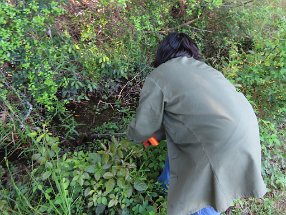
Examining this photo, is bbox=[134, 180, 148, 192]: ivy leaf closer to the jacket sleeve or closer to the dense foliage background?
the dense foliage background

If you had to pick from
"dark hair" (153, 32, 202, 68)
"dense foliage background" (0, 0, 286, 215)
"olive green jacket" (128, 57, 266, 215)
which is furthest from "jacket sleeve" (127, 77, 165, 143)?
"dense foliage background" (0, 0, 286, 215)

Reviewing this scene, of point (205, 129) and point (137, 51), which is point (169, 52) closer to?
point (205, 129)

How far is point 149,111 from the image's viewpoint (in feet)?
6.45

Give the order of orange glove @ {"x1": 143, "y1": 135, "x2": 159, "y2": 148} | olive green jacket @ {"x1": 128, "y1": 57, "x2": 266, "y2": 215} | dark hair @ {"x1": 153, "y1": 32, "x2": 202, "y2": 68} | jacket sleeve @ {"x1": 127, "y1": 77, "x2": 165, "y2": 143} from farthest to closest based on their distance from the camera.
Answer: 1. orange glove @ {"x1": 143, "y1": 135, "x2": 159, "y2": 148}
2. dark hair @ {"x1": 153, "y1": 32, "x2": 202, "y2": 68}
3. jacket sleeve @ {"x1": 127, "y1": 77, "x2": 165, "y2": 143}
4. olive green jacket @ {"x1": 128, "y1": 57, "x2": 266, "y2": 215}

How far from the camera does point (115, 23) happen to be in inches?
130

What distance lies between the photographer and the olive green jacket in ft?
5.96

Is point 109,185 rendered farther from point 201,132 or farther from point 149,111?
point 201,132

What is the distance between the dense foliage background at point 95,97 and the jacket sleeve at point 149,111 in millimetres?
387

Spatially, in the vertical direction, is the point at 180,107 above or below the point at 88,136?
above

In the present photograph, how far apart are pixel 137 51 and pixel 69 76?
0.95 meters

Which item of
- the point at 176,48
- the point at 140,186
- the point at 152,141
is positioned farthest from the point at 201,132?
the point at 140,186

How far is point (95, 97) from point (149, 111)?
180cm

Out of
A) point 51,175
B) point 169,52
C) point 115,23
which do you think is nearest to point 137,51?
point 115,23

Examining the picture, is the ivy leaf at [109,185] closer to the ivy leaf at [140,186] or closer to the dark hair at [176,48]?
the ivy leaf at [140,186]
